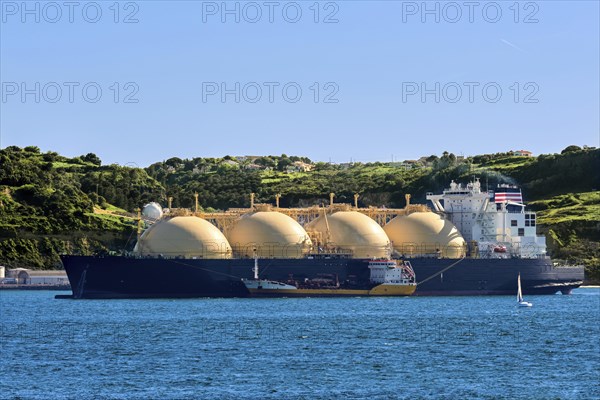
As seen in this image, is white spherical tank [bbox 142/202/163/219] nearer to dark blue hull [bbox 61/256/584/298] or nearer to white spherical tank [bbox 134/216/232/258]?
white spherical tank [bbox 134/216/232/258]

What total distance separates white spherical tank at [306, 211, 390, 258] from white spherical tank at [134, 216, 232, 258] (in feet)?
30.1

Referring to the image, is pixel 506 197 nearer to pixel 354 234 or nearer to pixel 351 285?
pixel 354 234

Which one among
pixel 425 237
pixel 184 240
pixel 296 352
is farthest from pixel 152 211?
pixel 296 352

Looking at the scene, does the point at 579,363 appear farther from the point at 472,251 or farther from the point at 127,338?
the point at 472,251

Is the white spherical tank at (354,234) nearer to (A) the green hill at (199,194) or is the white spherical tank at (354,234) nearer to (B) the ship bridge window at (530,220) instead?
(B) the ship bridge window at (530,220)

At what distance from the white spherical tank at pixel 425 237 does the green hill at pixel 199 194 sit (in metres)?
39.0

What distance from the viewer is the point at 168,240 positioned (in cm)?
9194

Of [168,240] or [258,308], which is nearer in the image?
[258,308]

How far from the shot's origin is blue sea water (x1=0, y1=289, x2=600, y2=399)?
42.2 meters

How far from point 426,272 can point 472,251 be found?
904 cm

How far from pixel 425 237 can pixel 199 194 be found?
83494 mm

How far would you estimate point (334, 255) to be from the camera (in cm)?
9694

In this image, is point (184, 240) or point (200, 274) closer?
point (200, 274)

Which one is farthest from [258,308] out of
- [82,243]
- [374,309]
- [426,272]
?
[82,243]
